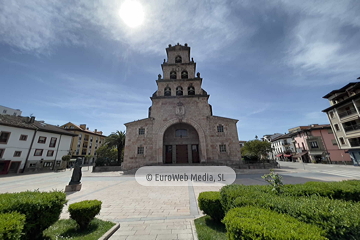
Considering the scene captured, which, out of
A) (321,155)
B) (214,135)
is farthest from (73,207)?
(321,155)

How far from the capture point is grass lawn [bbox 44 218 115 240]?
3.99 metres

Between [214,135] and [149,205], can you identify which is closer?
[149,205]

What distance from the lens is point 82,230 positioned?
4.43 meters

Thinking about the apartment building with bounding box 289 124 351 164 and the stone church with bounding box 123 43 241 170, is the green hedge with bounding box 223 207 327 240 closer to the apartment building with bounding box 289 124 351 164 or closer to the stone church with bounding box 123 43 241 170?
the stone church with bounding box 123 43 241 170

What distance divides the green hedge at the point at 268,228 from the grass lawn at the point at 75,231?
391 centimetres

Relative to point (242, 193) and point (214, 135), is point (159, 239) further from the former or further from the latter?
point (214, 135)

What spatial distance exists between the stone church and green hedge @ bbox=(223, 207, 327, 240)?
58.9 ft

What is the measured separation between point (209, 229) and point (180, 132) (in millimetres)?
19206

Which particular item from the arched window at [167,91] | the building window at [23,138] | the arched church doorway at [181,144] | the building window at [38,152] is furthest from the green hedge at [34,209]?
the building window at [38,152]

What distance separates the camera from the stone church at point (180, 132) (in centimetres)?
2086

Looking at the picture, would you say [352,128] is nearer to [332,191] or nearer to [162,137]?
[332,191]

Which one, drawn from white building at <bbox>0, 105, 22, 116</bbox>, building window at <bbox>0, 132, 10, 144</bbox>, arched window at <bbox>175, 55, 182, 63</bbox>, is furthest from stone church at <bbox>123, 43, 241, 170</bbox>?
white building at <bbox>0, 105, 22, 116</bbox>

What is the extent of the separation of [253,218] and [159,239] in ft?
9.38

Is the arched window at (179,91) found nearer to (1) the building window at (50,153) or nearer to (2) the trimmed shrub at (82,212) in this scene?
(2) the trimmed shrub at (82,212)
